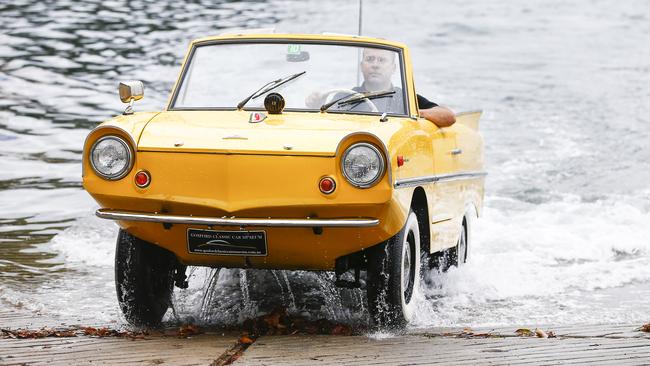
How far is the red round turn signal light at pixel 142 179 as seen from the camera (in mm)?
6422

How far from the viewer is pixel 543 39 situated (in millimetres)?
31125

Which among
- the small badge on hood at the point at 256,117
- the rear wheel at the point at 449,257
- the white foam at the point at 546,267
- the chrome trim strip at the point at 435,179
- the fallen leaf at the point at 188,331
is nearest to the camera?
the chrome trim strip at the point at 435,179

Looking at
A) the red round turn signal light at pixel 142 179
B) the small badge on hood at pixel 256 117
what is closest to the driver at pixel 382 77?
the small badge on hood at pixel 256 117

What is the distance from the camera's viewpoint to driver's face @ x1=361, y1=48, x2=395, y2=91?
26.3 feet

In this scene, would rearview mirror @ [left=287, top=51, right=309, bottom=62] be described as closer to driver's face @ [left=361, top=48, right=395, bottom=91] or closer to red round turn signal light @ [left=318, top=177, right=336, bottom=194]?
driver's face @ [left=361, top=48, right=395, bottom=91]

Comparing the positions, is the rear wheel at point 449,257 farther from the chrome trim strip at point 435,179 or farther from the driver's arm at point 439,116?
the driver's arm at point 439,116

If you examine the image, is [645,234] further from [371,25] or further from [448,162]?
[371,25]

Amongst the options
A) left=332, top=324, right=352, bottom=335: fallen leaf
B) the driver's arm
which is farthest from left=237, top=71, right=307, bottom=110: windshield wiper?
left=332, top=324, right=352, bottom=335: fallen leaf

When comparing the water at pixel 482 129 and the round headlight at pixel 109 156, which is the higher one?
the round headlight at pixel 109 156

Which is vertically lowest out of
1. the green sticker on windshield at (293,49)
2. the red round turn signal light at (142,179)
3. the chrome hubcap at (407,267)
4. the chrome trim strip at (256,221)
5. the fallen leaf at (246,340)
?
the fallen leaf at (246,340)

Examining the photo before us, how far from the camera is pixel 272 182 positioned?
6.32 m

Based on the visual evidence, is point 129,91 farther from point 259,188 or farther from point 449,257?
point 449,257

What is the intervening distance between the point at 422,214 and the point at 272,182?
1676mm

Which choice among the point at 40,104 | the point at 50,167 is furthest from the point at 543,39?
the point at 50,167
